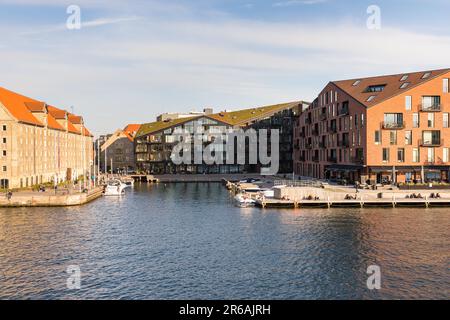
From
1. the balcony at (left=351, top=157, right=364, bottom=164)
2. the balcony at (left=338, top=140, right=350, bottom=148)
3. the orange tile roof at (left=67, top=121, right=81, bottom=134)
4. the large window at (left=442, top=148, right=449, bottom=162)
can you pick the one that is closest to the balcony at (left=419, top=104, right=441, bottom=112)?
the large window at (left=442, top=148, right=449, bottom=162)

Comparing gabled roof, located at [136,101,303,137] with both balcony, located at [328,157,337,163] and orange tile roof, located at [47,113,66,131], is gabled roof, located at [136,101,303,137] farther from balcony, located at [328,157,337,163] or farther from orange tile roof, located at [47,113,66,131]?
balcony, located at [328,157,337,163]

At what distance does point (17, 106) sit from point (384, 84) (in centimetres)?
8386

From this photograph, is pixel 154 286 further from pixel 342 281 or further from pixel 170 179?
pixel 170 179

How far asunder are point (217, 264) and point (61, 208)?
46752mm

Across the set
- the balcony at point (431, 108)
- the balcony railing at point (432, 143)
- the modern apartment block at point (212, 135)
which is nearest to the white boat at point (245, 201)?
the balcony railing at point (432, 143)

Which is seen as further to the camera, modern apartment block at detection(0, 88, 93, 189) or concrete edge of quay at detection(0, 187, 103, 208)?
modern apartment block at detection(0, 88, 93, 189)

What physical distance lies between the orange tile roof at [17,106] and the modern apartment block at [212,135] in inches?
2140

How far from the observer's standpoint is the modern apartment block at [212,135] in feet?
502

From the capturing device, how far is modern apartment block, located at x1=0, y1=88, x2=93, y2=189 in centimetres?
9238

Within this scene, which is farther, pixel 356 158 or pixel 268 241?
pixel 356 158

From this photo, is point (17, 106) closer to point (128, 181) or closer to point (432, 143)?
point (128, 181)

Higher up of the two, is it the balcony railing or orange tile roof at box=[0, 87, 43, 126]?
orange tile roof at box=[0, 87, 43, 126]

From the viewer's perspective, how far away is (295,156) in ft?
495

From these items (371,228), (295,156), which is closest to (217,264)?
(371,228)
